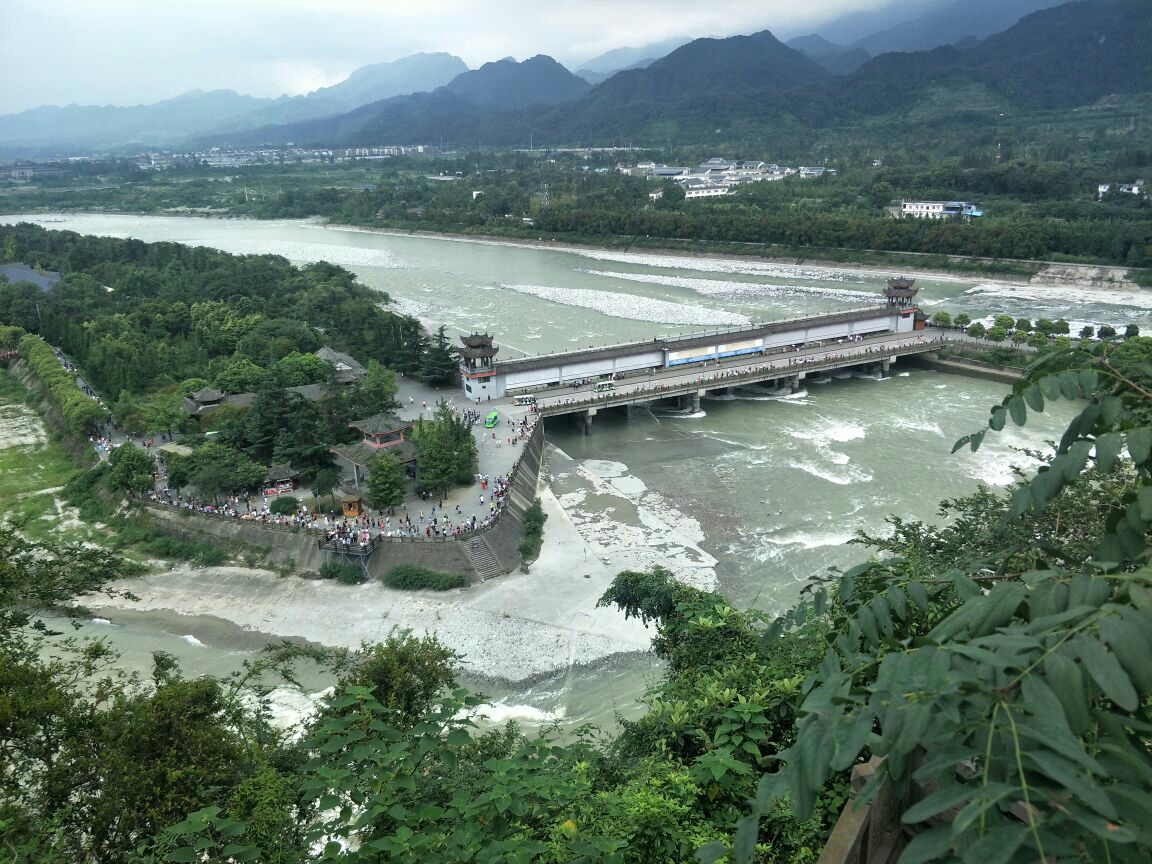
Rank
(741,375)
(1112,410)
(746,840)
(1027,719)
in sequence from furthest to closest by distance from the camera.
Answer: (741,375), (1112,410), (746,840), (1027,719)

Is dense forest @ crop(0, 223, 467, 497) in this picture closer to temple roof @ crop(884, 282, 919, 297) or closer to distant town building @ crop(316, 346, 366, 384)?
distant town building @ crop(316, 346, 366, 384)

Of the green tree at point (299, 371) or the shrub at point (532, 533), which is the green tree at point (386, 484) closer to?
the shrub at point (532, 533)

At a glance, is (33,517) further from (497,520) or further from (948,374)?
(948,374)

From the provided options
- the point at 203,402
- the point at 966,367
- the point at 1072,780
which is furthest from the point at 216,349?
the point at 1072,780

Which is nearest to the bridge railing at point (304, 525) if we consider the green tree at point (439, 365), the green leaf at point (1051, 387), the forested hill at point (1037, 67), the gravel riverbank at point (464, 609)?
the gravel riverbank at point (464, 609)

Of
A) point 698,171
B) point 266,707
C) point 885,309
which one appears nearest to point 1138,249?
point 885,309

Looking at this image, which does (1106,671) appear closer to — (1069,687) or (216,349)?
(1069,687)

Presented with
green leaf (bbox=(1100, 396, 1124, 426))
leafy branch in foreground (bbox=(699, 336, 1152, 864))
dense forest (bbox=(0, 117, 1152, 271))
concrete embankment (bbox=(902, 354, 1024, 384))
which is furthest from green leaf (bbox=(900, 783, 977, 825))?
dense forest (bbox=(0, 117, 1152, 271))
